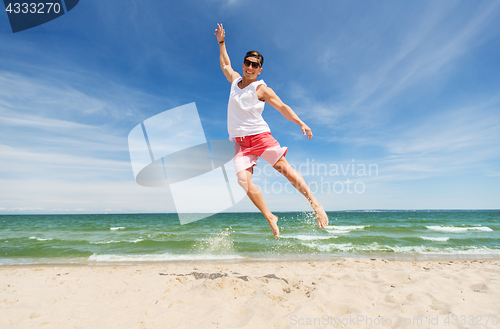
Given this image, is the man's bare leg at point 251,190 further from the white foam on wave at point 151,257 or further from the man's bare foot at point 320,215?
the white foam on wave at point 151,257

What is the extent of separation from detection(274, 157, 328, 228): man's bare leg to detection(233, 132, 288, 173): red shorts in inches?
3.8

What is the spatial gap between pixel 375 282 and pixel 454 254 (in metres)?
7.76

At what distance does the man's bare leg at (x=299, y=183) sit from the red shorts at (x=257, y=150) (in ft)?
0.32

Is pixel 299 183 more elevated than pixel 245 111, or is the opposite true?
pixel 245 111

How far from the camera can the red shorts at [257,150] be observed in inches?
110

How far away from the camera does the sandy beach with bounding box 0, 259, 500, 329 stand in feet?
9.02

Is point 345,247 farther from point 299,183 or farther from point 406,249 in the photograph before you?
point 299,183

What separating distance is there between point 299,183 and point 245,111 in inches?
43.1

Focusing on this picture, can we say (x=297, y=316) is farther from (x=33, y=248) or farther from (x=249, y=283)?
(x=33, y=248)

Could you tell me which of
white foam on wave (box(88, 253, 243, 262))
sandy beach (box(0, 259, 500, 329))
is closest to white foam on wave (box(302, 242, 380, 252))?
white foam on wave (box(88, 253, 243, 262))

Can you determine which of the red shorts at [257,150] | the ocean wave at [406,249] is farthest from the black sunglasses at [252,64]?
the ocean wave at [406,249]

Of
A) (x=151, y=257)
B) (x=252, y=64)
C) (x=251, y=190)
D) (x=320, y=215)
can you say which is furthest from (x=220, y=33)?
(x=151, y=257)

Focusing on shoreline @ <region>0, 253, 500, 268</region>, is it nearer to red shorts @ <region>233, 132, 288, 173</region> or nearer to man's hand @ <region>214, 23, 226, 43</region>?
red shorts @ <region>233, 132, 288, 173</region>

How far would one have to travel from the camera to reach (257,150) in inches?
111
